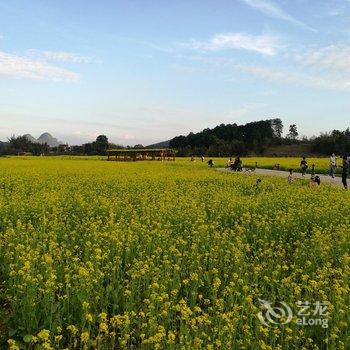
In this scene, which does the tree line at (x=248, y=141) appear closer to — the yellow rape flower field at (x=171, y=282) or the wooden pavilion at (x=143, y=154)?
the wooden pavilion at (x=143, y=154)

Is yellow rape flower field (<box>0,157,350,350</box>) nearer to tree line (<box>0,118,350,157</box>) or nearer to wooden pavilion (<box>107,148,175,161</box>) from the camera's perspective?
wooden pavilion (<box>107,148,175,161</box>)

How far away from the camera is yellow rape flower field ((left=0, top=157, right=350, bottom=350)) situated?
6.32 meters

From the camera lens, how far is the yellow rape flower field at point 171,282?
6.32 m

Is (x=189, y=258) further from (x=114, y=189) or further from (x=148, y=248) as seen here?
(x=114, y=189)

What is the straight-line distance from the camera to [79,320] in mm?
7168

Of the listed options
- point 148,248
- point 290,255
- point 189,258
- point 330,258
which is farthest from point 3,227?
point 330,258

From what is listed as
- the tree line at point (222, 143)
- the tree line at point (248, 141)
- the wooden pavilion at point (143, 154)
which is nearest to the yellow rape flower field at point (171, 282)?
the wooden pavilion at point (143, 154)

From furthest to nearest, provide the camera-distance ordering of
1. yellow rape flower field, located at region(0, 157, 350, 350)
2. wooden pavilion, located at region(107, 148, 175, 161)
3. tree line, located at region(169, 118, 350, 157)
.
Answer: tree line, located at region(169, 118, 350, 157) → wooden pavilion, located at region(107, 148, 175, 161) → yellow rape flower field, located at region(0, 157, 350, 350)

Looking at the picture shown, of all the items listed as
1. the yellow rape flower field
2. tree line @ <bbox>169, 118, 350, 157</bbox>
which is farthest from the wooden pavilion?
the yellow rape flower field

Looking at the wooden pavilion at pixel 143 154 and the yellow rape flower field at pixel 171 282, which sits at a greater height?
the wooden pavilion at pixel 143 154

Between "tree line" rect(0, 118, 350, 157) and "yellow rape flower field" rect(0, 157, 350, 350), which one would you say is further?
"tree line" rect(0, 118, 350, 157)

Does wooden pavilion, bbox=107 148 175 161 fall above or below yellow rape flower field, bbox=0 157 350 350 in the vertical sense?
above

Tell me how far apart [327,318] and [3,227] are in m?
9.77

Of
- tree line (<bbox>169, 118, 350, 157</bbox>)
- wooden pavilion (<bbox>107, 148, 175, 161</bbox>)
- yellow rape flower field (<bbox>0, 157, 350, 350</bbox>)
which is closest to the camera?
yellow rape flower field (<bbox>0, 157, 350, 350</bbox>)
